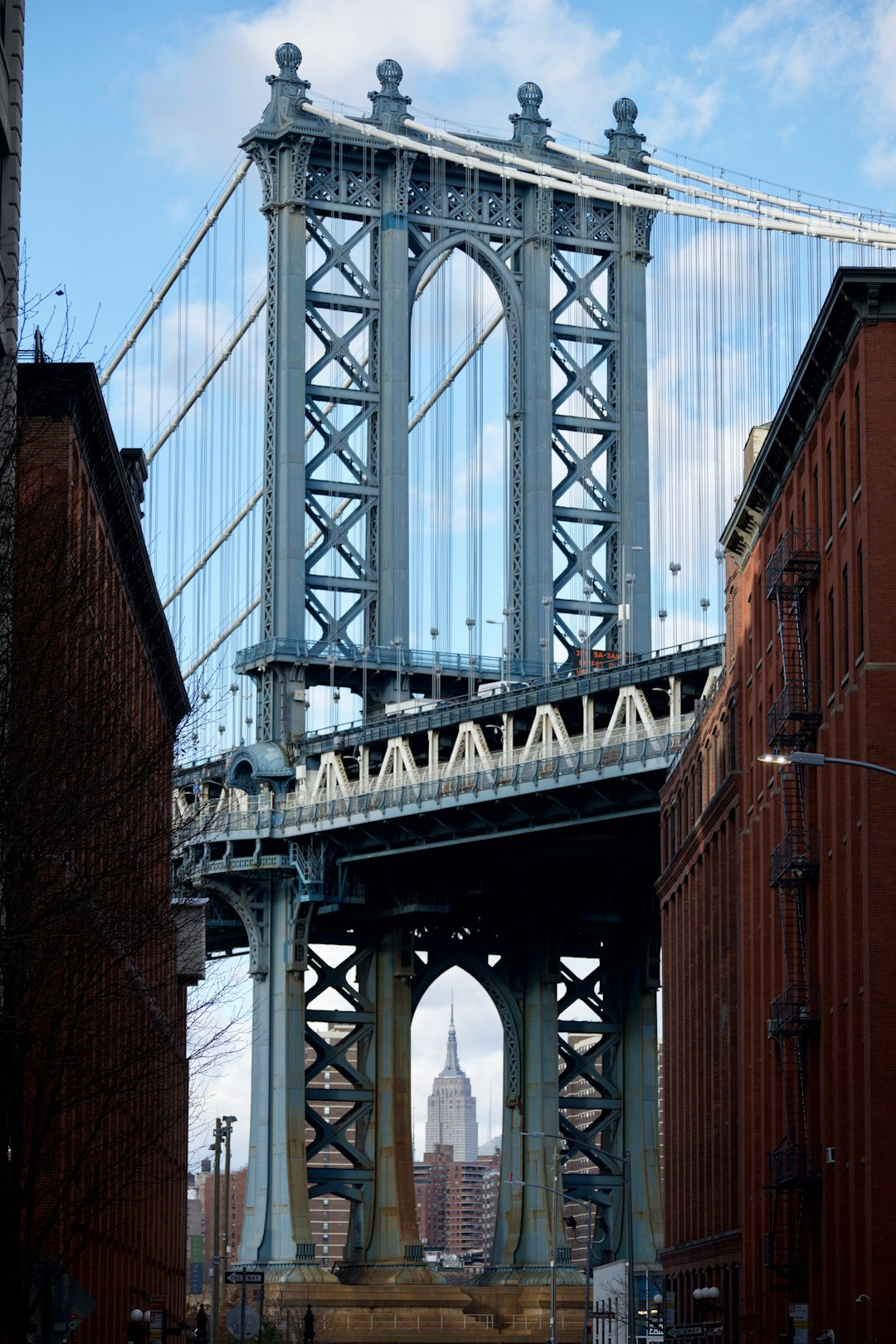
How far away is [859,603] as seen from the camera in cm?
5344

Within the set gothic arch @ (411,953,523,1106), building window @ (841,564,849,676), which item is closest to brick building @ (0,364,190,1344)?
building window @ (841,564,849,676)

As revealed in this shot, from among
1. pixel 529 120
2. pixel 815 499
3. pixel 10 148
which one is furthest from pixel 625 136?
pixel 10 148

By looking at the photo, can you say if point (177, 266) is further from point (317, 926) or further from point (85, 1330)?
point (85, 1330)

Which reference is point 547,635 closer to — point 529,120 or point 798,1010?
point 529,120

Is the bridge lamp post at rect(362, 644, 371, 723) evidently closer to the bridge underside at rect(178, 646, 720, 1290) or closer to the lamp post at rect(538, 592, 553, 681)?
the bridge underside at rect(178, 646, 720, 1290)

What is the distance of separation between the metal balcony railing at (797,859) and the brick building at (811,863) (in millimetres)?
51

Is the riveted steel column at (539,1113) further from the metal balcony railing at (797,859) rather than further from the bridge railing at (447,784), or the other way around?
the metal balcony railing at (797,859)

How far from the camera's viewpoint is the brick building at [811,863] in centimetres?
5156

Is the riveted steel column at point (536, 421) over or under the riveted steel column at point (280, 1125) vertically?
over

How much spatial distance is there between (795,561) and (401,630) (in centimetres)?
5852

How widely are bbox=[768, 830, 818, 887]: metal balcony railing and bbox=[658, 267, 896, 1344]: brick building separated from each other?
0.05m

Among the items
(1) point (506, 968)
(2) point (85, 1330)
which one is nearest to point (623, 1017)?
(1) point (506, 968)

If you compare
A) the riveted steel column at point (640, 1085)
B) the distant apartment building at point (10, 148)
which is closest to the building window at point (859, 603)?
the distant apartment building at point (10, 148)

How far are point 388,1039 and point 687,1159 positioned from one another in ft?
123
